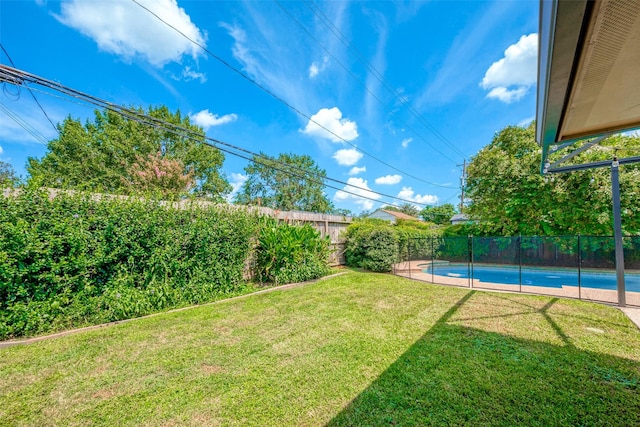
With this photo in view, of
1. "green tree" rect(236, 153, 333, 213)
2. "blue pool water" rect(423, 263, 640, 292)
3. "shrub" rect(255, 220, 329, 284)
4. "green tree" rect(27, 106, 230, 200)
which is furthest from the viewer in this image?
"green tree" rect(236, 153, 333, 213)

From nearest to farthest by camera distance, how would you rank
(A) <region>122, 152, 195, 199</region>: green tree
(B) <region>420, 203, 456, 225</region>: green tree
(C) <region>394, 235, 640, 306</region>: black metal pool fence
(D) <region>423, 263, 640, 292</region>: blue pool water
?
(C) <region>394, 235, 640, 306</region>: black metal pool fence → (D) <region>423, 263, 640, 292</region>: blue pool water → (A) <region>122, 152, 195, 199</region>: green tree → (B) <region>420, 203, 456, 225</region>: green tree

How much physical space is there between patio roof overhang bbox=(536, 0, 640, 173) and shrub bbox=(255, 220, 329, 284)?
5.39 m

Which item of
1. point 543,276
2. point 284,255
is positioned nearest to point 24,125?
point 284,255

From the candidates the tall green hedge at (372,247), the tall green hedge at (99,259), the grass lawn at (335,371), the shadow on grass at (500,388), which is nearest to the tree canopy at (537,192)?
the tall green hedge at (372,247)

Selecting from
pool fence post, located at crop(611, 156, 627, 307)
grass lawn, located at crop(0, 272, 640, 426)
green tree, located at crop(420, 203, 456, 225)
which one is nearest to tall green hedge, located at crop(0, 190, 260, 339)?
grass lawn, located at crop(0, 272, 640, 426)

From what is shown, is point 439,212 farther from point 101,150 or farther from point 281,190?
point 101,150

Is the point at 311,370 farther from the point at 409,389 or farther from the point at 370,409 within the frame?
the point at 409,389

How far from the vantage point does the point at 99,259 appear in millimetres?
3809

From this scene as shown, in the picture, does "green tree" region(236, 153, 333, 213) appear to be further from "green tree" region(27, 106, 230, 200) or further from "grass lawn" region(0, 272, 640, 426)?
"grass lawn" region(0, 272, 640, 426)

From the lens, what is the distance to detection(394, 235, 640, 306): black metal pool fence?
18.1 ft

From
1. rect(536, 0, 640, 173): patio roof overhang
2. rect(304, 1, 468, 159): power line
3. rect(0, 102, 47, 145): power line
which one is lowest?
rect(536, 0, 640, 173): patio roof overhang

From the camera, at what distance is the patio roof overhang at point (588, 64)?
1.09 meters

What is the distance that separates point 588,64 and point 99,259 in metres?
5.80

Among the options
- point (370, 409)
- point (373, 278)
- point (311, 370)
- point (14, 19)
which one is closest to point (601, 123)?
point (370, 409)
